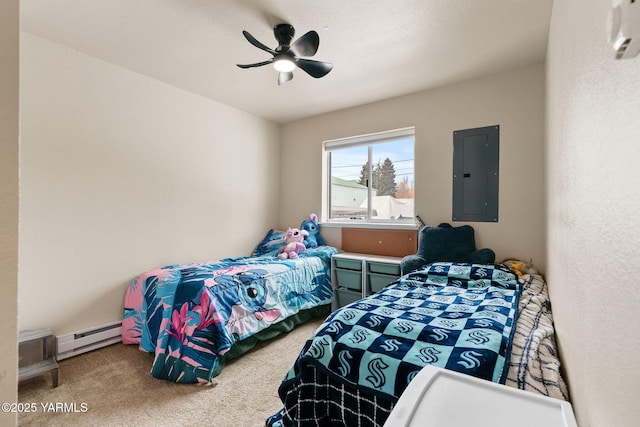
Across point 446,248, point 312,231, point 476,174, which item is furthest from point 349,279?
point 476,174

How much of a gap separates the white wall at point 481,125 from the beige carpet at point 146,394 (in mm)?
2153

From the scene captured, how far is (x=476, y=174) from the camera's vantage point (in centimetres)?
301

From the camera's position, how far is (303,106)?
12.5 feet

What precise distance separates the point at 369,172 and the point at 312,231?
1086mm

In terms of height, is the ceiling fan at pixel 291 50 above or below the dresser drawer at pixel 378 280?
above

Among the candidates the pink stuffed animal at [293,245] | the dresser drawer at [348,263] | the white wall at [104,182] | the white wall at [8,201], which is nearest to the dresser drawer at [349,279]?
the dresser drawer at [348,263]

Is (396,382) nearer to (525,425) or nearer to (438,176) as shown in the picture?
(525,425)

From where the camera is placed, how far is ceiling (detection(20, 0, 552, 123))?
78.3 inches

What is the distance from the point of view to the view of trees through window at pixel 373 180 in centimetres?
358

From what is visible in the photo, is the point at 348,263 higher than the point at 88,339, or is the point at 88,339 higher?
the point at 348,263

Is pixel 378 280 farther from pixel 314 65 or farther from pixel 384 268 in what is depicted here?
pixel 314 65

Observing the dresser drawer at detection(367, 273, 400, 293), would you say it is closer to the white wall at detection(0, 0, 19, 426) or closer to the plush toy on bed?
the plush toy on bed

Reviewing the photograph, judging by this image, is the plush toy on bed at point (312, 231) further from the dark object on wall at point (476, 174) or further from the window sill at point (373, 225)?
the dark object on wall at point (476, 174)

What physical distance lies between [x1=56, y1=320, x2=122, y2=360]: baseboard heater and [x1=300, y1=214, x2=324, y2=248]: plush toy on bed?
2167 mm
